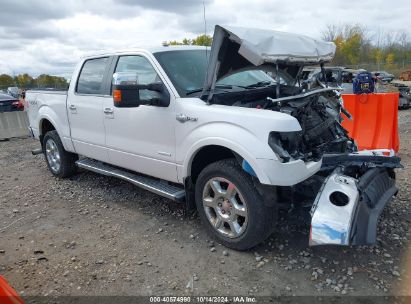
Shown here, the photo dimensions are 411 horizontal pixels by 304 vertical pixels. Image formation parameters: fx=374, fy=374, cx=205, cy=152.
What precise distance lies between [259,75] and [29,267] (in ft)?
11.1

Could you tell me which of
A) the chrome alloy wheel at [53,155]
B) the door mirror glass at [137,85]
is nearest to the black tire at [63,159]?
the chrome alloy wheel at [53,155]

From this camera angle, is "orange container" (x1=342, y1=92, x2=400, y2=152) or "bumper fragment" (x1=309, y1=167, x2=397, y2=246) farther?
"orange container" (x1=342, y1=92, x2=400, y2=152)

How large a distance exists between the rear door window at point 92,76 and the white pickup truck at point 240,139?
33 millimetres

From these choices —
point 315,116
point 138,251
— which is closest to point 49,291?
point 138,251

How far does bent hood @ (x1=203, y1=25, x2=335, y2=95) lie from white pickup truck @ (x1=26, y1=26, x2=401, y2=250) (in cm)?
1

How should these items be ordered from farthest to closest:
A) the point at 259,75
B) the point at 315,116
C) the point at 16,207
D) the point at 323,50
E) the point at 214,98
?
the point at 16,207
the point at 259,75
the point at 323,50
the point at 315,116
the point at 214,98

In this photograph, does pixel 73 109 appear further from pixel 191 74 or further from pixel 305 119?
pixel 305 119

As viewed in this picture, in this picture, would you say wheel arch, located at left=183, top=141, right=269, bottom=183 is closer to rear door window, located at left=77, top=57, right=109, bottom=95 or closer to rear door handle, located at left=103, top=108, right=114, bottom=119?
rear door handle, located at left=103, top=108, right=114, bottom=119

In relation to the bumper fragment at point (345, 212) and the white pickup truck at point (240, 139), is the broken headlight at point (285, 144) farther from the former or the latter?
the bumper fragment at point (345, 212)

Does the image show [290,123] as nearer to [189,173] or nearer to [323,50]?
[189,173]

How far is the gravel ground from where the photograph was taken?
3.18m

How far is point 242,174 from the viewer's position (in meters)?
3.46

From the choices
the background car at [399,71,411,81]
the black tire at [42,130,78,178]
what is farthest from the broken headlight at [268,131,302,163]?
the background car at [399,71,411,81]

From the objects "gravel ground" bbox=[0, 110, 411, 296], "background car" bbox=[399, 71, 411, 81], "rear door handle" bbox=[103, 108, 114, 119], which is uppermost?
"rear door handle" bbox=[103, 108, 114, 119]
